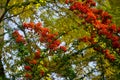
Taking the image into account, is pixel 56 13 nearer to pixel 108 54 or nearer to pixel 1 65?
pixel 1 65

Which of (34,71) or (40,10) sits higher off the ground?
(40,10)

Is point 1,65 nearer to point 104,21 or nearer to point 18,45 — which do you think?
point 18,45

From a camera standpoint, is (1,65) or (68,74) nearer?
(68,74)

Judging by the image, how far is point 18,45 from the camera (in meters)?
7.72

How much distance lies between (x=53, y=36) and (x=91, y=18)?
897mm

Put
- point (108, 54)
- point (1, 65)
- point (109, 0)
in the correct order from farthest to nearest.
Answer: point (109, 0)
point (1, 65)
point (108, 54)

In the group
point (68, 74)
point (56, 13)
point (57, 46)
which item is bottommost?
point (68, 74)

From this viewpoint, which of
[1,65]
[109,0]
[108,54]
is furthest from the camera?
[109,0]

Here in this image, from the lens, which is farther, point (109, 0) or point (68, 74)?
point (109, 0)

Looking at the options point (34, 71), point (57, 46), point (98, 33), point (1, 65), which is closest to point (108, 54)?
point (98, 33)

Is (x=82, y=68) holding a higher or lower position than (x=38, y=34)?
lower

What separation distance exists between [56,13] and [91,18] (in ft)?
13.1

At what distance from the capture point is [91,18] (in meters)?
7.57

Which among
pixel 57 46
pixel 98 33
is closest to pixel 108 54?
pixel 98 33
